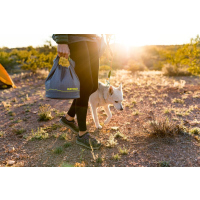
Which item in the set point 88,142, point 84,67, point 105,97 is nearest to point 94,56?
point 84,67

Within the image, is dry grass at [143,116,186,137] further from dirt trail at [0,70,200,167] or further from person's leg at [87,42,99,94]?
person's leg at [87,42,99,94]

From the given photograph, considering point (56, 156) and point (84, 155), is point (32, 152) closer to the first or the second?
point (56, 156)

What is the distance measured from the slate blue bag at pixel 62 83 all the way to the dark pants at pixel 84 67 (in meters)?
0.17

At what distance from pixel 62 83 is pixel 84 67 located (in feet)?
1.51

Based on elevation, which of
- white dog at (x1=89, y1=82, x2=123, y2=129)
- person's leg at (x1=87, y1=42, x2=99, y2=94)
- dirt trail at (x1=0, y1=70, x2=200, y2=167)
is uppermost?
person's leg at (x1=87, y1=42, x2=99, y2=94)

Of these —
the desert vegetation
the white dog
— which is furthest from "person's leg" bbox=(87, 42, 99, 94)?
the desert vegetation

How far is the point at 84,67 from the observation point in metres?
2.73

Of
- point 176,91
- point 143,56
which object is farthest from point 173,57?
point 143,56

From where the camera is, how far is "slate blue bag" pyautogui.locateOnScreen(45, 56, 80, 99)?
249cm

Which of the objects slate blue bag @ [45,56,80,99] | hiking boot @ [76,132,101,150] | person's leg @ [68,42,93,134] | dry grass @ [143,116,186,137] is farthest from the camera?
dry grass @ [143,116,186,137]

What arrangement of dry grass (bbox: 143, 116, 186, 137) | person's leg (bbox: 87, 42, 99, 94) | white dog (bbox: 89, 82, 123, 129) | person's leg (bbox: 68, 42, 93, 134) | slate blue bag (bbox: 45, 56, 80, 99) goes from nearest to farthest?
slate blue bag (bbox: 45, 56, 80, 99) < person's leg (bbox: 68, 42, 93, 134) < person's leg (bbox: 87, 42, 99, 94) < dry grass (bbox: 143, 116, 186, 137) < white dog (bbox: 89, 82, 123, 129)

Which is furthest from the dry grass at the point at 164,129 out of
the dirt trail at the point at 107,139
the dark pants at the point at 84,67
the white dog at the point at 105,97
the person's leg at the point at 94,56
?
the person's leg at the point at 94,56

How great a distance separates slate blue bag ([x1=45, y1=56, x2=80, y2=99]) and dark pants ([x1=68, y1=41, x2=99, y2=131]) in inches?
6.8

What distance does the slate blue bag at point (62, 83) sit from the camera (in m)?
2.49
